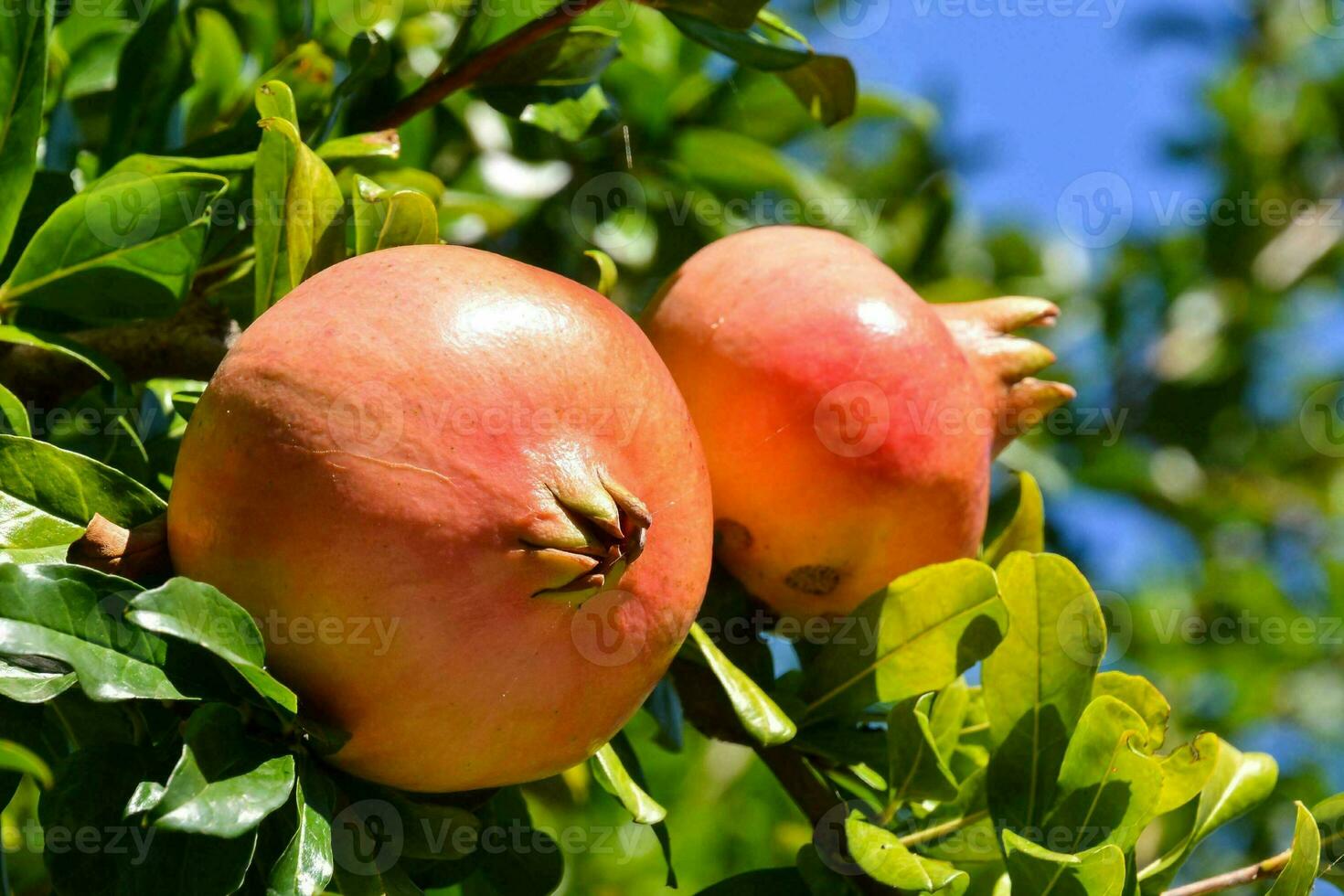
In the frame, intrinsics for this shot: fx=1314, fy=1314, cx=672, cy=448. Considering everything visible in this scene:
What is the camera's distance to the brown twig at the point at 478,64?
142 cm

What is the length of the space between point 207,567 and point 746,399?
539mm

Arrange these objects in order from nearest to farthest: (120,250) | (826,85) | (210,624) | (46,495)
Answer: (210,624) → (46,495) → (120,250) → (826,85)

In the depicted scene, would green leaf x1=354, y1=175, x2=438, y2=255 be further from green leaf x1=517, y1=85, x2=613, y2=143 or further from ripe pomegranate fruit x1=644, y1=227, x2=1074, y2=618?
green leaf x1=517, y1=85, x2=613, y2=143

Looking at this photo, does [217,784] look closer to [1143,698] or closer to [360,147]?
[360,147]

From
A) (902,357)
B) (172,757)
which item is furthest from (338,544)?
(902,357)

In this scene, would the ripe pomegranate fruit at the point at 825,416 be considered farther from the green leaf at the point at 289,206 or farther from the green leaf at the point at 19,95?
the green leaf at the point at 19,95

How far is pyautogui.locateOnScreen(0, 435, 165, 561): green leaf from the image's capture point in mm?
974

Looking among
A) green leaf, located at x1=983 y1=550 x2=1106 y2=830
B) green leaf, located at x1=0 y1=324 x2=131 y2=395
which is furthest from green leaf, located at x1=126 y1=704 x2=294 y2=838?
green leaf, located at x1=983 y1=550 x2=1106 y2=830

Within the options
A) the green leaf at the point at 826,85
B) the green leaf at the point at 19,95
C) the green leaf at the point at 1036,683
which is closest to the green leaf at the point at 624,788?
the green leaf at the point at 1036,683

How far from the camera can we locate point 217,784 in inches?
33.3

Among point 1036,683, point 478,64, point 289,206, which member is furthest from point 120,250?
point 1036,683

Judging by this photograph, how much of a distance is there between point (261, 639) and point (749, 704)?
471 millimetres

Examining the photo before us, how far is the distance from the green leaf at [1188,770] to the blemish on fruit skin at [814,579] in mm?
353

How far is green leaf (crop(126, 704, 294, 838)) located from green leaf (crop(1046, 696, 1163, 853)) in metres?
0.70
